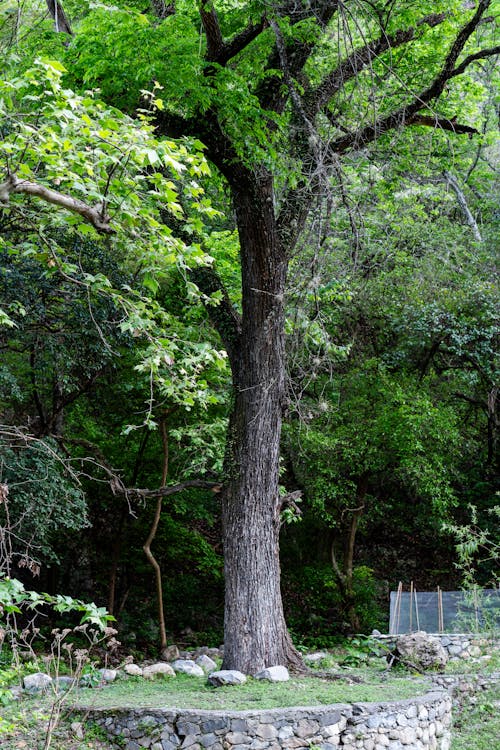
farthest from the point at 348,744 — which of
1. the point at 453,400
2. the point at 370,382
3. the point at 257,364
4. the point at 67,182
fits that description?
the point at 453,400

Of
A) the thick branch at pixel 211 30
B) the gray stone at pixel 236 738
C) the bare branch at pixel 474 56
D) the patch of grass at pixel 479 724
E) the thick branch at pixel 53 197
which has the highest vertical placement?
the bare branch at pixel 474 56

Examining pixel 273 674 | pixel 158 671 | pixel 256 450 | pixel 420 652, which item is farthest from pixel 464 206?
pixel 273 674

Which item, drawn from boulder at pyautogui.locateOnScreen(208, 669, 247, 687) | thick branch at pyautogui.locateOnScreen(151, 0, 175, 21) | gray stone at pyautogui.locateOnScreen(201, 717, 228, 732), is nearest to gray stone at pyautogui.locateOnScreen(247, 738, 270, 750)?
gray stone at pyautogui.locateOnScreen(201, 717, 228, 732)

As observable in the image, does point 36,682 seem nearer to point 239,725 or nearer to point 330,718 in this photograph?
point 239,725

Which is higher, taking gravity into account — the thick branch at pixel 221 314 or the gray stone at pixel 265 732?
the thick branch at pixel 221 314

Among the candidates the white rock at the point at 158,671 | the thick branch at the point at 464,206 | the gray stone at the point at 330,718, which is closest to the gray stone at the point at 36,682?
the white rock at the point at 158,671

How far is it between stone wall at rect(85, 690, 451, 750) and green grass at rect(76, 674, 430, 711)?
16cm

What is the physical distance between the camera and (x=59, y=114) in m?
4.12

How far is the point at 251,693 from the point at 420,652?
8.70ft

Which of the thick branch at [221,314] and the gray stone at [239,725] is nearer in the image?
the gray stone at [239,725]

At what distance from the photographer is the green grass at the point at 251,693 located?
5.60m

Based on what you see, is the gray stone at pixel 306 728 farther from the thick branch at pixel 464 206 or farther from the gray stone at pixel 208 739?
the thick branch at pixel 464 206

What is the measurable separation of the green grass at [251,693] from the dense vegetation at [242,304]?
0.55 metres

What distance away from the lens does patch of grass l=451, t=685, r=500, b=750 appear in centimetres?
620
